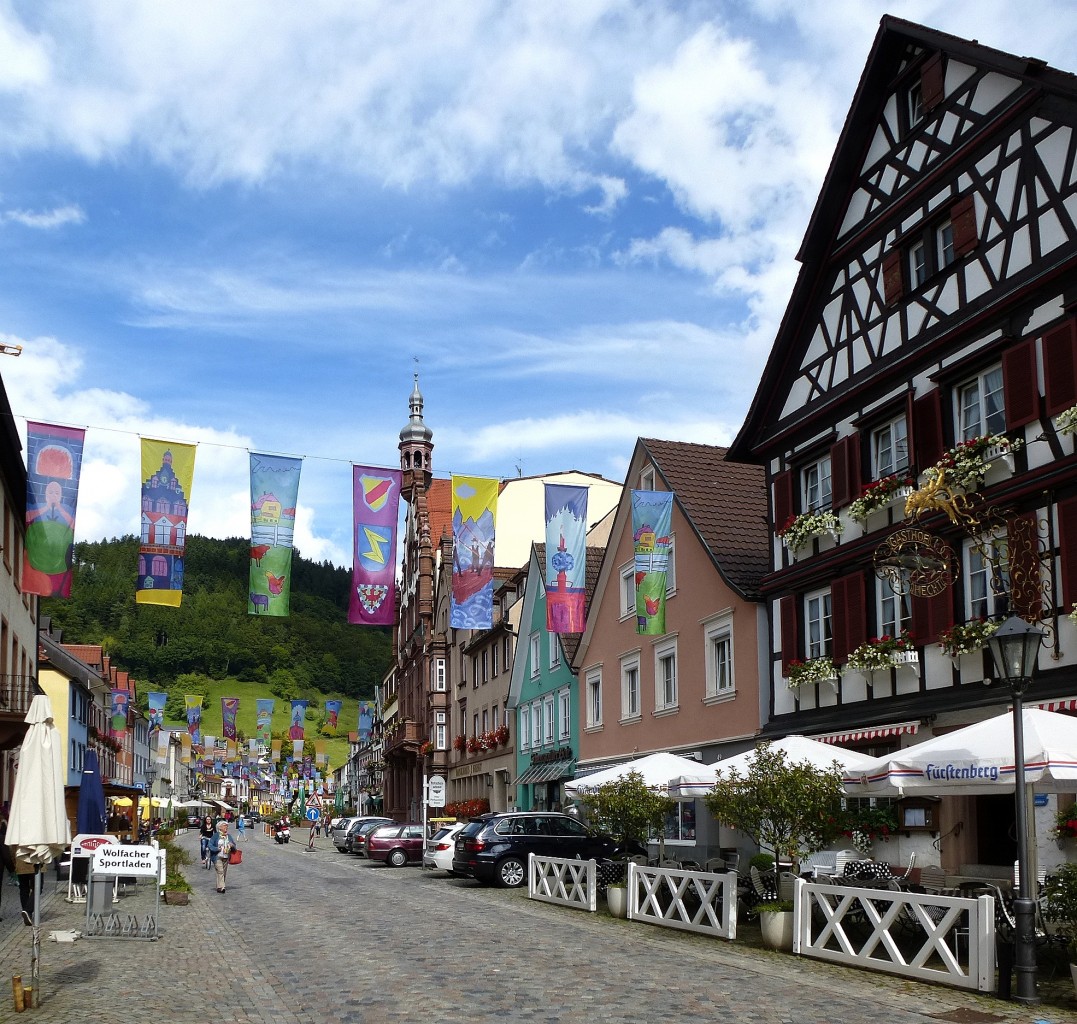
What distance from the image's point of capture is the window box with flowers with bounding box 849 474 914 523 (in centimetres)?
2288

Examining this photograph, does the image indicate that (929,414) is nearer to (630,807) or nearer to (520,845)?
(630,807)

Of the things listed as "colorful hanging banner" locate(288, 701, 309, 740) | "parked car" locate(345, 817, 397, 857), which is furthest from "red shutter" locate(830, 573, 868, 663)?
"colorful hanging banner" locate(288, 701, 309, 740)

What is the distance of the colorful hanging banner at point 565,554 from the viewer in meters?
29.3

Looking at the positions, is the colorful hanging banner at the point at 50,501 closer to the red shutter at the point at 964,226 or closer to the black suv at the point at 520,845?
the black suv at the point at 520,845

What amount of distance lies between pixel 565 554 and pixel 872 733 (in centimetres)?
898

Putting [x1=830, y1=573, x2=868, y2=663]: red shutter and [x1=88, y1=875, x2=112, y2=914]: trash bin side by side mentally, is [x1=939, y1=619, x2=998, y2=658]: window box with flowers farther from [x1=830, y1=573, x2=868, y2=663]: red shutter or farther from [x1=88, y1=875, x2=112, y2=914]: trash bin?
[x1=88, y1=875, x2=112, y2=914]: trash bin

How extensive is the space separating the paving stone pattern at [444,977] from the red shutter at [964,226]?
468 inches

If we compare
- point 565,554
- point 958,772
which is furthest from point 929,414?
point 565,554

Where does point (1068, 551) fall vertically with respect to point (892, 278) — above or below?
below

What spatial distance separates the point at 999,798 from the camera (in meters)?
21.0

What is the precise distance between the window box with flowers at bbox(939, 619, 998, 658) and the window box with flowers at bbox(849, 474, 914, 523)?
9.21 ft

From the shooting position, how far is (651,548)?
28922 millimetres

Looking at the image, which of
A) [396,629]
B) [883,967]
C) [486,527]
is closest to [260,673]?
[396,629]

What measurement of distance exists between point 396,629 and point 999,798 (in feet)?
243
